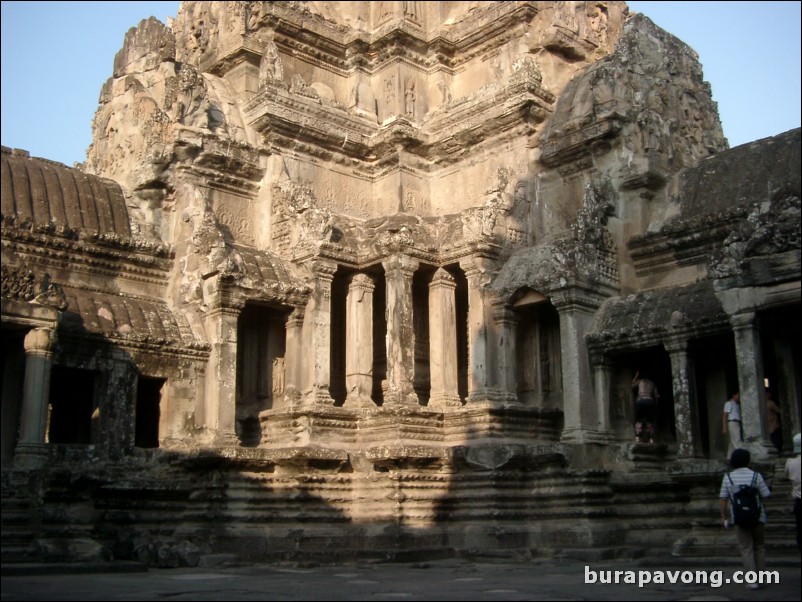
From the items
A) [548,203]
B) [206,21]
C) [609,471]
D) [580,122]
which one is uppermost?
[206,21]

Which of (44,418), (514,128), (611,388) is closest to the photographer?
(44,418)

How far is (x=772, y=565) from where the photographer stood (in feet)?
42.2

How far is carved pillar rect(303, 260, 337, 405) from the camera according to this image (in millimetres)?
20234

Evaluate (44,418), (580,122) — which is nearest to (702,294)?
(580,122)

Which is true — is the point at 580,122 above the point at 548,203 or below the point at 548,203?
above

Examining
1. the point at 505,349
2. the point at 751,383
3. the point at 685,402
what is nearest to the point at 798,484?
the point at 751,383

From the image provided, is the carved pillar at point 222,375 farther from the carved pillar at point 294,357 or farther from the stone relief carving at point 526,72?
the stone relief carving at point 526,72

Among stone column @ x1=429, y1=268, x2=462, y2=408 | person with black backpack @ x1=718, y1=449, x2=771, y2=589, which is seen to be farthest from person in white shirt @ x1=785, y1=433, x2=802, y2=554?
stone column @ x1=429, y1=268, x2=462, y2=408

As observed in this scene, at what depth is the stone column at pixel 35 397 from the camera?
53.6 ft

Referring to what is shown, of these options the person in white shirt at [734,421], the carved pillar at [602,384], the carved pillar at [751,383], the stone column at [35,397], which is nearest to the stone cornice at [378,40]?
the carved pillar at [602,384]

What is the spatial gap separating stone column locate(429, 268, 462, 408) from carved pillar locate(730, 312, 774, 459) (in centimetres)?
644

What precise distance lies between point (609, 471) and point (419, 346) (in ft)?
19.8

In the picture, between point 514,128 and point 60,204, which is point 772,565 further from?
point 60,204

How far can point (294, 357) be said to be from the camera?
20.6 m
